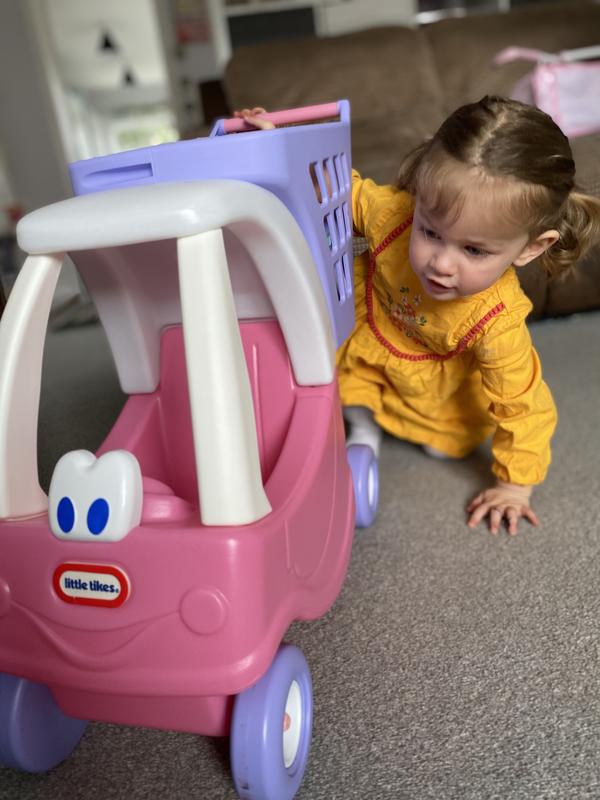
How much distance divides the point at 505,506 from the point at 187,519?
1.61 ft

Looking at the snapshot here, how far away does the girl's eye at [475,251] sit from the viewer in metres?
0.67

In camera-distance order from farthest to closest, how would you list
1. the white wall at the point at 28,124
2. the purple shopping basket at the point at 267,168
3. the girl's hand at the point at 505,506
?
the white wall at the point at 28,124
the girl's hand at the point at 505,506
the purple shopping basket at the point at 267,168

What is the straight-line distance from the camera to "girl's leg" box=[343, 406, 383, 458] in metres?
0.98

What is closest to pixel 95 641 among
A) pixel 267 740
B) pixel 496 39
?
pixel 267 740

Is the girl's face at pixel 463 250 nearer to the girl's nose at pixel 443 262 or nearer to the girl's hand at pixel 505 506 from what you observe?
the girl's nose at pixel 443 262

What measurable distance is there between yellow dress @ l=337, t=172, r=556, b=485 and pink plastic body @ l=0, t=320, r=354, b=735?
0.30 m

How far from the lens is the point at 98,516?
0.48 metres

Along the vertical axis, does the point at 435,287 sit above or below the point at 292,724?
above

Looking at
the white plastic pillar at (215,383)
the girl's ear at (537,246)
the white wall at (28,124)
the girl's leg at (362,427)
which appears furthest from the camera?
the white wall at (28,124)

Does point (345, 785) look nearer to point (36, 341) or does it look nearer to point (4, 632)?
point (4, 632)

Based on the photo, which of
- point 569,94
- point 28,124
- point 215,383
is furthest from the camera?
point 28,124

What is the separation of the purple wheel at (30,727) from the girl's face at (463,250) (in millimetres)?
572

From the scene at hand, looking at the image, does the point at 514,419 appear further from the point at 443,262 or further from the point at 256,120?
the point at 256,120

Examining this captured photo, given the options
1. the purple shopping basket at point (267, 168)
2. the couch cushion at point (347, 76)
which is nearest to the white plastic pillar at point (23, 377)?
the purple shopping basket at point (267, 168)
